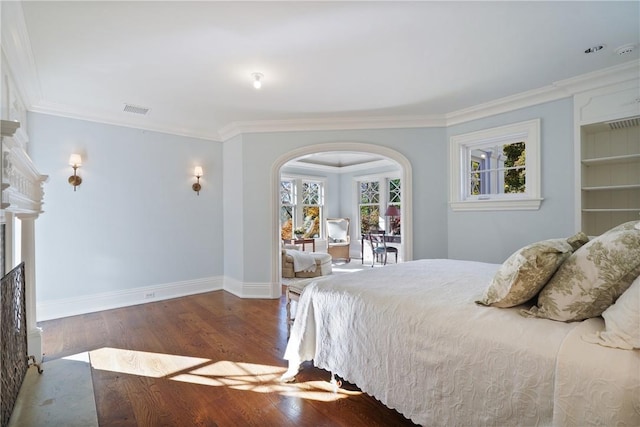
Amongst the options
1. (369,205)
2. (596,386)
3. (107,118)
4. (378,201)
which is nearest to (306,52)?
(596,386)

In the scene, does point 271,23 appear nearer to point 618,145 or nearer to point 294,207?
point 618,145

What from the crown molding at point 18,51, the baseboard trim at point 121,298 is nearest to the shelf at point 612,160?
the crown molding at point 18,51

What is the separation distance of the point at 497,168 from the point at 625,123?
120 cm

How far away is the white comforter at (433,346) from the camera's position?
49.4 inches

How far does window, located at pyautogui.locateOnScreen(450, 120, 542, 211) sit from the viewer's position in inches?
140

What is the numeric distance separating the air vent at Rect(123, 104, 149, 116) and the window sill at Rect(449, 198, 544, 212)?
13.6ft

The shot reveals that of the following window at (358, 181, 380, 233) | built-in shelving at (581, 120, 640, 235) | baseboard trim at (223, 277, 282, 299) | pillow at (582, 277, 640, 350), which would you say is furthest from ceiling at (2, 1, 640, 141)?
window at (358, 181, 380, 233)

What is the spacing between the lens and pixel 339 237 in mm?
8492

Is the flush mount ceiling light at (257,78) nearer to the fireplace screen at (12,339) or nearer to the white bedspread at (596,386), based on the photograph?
the fireplace screen at (12,339)

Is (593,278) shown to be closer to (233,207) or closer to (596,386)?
(596,386)

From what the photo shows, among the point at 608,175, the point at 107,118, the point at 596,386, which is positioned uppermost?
the point at 107,118

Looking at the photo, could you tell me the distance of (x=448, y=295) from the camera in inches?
71.7

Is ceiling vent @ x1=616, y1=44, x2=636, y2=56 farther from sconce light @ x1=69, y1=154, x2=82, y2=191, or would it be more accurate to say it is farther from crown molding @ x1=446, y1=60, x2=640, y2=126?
sconce light @ x1=69, y1=154, x2=82, y2=191

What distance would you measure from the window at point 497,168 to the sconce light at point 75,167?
15.5ft
